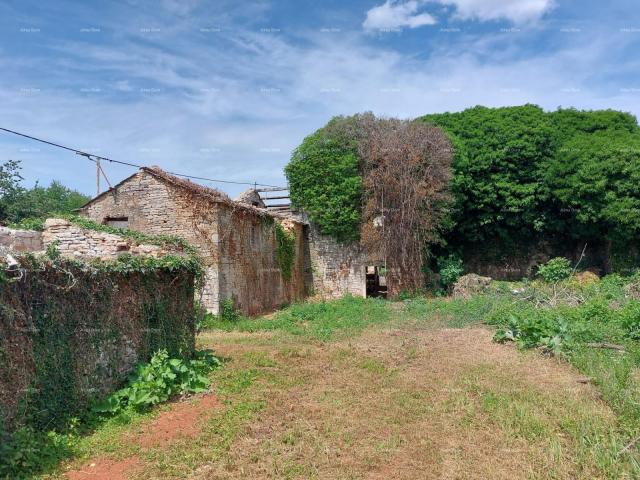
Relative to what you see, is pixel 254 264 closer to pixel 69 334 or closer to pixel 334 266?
pixel 334 266

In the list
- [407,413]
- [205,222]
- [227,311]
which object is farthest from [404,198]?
[407,413]

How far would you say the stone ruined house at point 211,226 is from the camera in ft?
46.4

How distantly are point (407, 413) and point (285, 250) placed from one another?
44.2 feet

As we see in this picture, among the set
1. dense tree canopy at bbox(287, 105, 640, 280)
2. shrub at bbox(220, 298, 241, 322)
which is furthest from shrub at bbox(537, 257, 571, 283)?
shrub at bbox(220, 298, 241, 322)

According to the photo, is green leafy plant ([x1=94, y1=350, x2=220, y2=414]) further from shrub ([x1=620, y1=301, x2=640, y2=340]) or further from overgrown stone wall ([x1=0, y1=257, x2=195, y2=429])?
shrub ([x1=620, y1=301, x2=640, y2=340])

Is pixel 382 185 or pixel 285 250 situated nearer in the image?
pixel 285 250

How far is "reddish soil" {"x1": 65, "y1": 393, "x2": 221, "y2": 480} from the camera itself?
4723 millimetres

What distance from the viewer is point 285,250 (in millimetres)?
19312

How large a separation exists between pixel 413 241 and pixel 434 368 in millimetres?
11298

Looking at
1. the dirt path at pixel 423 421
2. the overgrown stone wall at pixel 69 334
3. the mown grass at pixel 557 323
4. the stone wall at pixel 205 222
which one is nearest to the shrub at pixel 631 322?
the mown grass at pixel 557 323

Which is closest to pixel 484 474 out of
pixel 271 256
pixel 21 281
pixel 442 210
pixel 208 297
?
pixel 21 281

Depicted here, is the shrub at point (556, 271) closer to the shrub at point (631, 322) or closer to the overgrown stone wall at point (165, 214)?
the shrub at point (631, 322)

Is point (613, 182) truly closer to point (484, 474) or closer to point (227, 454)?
point (484, 474)

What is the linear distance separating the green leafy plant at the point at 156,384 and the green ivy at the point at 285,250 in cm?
1108
